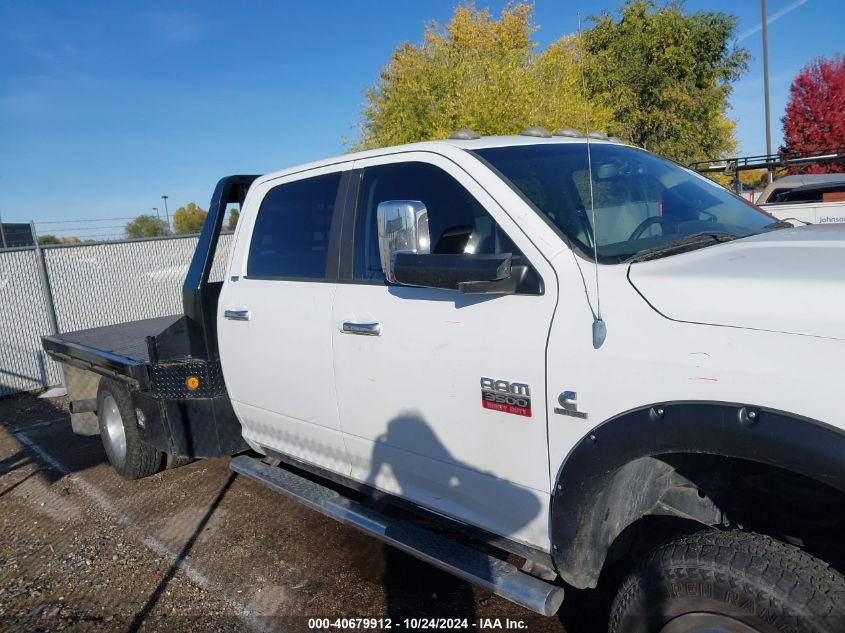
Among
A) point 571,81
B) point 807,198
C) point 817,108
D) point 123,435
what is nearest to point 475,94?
point 571,81

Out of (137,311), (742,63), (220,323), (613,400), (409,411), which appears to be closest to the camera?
(613,400)

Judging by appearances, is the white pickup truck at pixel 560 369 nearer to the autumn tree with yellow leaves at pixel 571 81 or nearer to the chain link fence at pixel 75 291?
the chain link fence at pixel 75 291

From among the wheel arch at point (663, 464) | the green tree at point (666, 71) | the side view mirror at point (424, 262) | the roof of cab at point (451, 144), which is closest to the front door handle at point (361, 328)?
the side view mirror at point (424, 262)

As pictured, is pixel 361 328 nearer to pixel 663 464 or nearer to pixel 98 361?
pixel 663 464

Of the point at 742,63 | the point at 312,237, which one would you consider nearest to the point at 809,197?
the point at 312,237

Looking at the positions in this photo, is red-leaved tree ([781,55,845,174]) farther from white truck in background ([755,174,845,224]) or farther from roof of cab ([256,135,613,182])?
roof of cab ([256,135,613,182])

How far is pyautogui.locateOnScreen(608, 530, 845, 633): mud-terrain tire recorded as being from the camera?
6.07ft

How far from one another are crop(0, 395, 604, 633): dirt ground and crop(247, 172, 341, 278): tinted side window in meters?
1.66

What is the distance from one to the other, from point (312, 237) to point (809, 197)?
11.2 meters

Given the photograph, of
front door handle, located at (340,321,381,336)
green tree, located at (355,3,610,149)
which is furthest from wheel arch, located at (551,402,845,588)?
green tree, located at (355,3,610,149)

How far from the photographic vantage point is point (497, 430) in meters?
2.55

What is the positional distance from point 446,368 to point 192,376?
2157 mm

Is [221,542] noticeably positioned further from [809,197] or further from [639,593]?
[809,197]

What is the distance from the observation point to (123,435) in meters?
5.27
